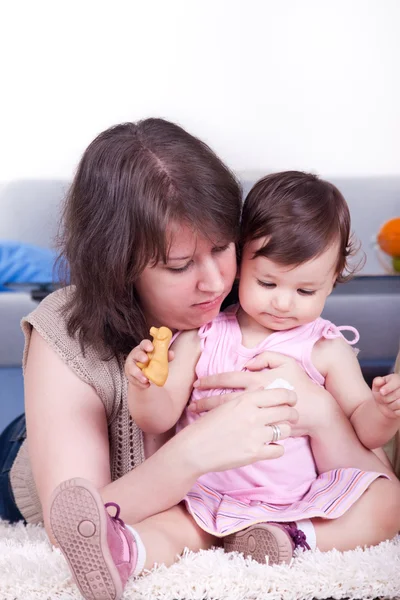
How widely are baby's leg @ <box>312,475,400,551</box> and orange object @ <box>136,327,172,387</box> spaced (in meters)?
0.35

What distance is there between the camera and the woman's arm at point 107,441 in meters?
1.07

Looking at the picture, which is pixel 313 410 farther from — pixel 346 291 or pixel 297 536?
pixel 346 291

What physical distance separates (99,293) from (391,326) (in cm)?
143

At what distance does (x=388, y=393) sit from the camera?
114 cm

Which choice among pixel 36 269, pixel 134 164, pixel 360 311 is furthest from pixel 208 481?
pixel 36 269

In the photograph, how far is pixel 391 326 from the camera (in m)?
2.48

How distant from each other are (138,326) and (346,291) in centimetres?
100

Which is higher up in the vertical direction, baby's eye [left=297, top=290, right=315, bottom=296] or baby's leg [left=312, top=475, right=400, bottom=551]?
baby's eye [left=297, top=290, right=315, bottom=296]

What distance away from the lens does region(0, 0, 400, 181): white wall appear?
315cm

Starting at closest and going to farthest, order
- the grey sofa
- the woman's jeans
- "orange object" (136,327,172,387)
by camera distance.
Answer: "orange object" (136,327,172,387)
the woman's jeans
the grey sofa

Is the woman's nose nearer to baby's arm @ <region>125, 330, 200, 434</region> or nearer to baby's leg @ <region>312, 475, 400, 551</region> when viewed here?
baby's arm @ <region>125, 330, 200, 434</region>

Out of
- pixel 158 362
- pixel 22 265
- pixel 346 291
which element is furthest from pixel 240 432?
pixel 22 265

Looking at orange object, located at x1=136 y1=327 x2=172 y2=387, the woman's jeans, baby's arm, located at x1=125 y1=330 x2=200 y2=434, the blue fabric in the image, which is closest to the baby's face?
baby's arm, located at x1=125 y1=330 x2=200 y2=434

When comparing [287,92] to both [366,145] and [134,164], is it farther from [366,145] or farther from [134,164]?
[134,164]
